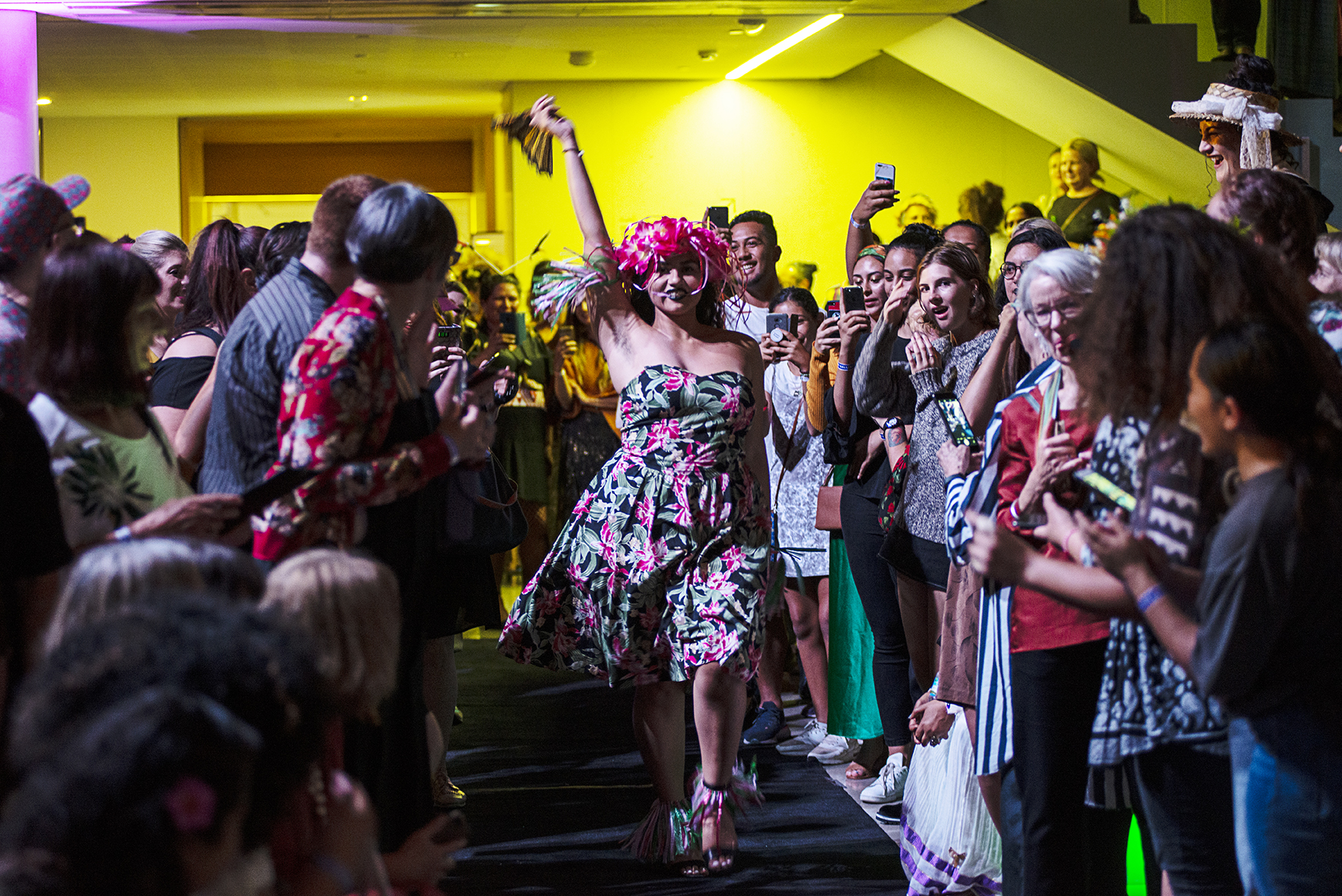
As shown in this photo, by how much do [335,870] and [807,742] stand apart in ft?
10.2

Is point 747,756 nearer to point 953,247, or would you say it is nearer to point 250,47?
point 953,247

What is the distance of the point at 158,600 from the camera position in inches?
46.8

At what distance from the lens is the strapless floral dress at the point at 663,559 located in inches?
123

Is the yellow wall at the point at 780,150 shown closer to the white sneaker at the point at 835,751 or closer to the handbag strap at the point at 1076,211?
the handbag strap at the point at 1076,211

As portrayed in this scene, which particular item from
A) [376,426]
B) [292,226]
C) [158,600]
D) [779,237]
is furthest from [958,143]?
[158,600]

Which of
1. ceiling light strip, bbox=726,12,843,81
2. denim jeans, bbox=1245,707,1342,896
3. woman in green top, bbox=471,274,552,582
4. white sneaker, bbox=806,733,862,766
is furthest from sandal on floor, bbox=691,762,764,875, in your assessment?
ceiling light strip, bbox=726,12,843,81

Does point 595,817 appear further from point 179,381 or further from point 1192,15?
point 1192,15

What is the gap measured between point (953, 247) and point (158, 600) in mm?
2489

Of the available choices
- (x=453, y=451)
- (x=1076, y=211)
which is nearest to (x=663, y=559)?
(x=453, y=451)

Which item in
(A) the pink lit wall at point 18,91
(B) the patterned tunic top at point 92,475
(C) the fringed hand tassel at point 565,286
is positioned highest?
(A) the pink lit wall at point 18,91

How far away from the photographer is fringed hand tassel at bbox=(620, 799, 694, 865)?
3158 millimetres

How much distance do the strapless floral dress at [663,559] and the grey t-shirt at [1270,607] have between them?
1662mm

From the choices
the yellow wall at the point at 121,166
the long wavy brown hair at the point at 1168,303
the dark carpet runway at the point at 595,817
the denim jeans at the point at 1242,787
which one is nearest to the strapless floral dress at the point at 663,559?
the dark carpet runway at the point at 595,817

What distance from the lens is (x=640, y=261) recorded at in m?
3.30
